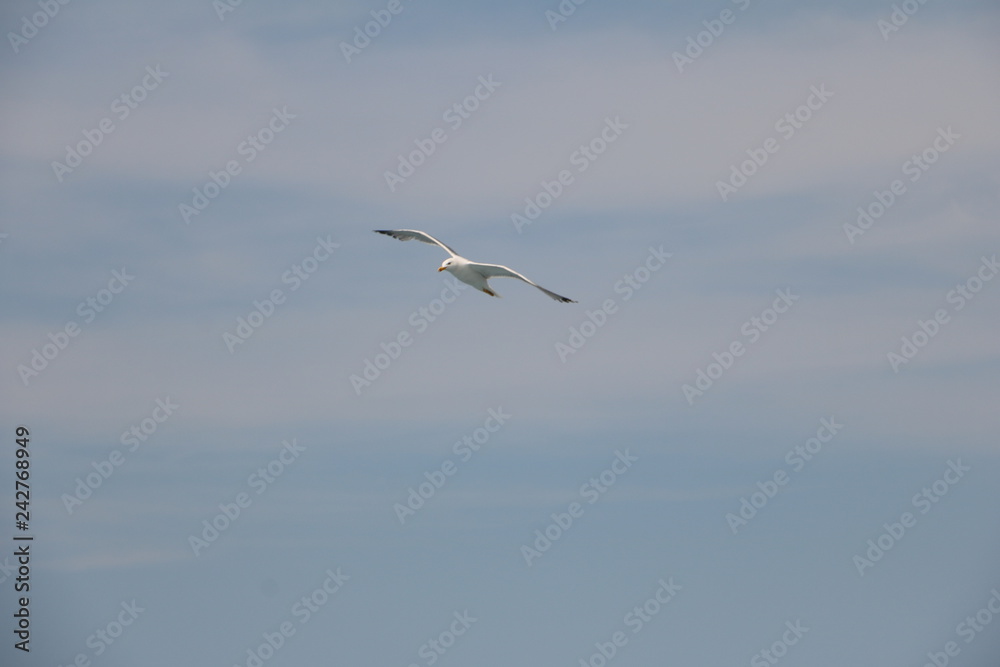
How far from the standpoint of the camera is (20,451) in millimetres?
61406

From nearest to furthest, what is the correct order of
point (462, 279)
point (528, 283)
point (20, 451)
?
point (528, 283) < point (462, 279) < point (20, 451)

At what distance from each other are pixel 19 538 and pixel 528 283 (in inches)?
→ 1239

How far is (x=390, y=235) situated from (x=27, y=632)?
99.6ft

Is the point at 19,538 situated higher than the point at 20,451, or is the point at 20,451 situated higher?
the point at 20,451

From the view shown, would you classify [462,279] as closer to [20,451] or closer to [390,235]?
[390,235]

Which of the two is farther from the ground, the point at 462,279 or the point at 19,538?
the point at 462,279

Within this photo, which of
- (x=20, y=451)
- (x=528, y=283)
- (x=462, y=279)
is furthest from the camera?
(x=20, y=451)

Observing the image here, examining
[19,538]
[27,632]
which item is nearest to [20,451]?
[19,538]

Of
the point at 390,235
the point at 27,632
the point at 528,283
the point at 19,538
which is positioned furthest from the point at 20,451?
the point at 528,283

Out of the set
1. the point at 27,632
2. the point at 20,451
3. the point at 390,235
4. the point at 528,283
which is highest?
the point at 528,283

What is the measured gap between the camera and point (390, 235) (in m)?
63.8

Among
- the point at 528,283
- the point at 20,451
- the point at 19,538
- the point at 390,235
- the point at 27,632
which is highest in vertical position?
the point at 528,283

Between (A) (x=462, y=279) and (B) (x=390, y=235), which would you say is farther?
(B) (x=390, y=235)

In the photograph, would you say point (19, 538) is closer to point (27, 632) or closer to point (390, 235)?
point (27, 632)
